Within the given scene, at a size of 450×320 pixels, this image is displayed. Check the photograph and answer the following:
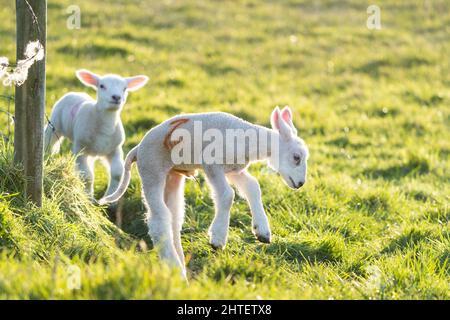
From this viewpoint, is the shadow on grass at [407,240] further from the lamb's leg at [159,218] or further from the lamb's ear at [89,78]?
the lamb's ear at [89,78]

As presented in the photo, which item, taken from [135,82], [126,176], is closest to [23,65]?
[126,176]

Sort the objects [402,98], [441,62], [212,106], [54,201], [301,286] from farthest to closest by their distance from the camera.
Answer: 1. [441,62]
2. [402,98]
3. [212,106]
4. [54,201]
5. [301,286]

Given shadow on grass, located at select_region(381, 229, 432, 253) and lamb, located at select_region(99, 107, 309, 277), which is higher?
lamb, located at select_region(99, 107, 309, 277)

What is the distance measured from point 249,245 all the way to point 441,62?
363 inches

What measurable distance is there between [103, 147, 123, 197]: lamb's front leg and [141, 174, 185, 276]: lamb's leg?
1758mm

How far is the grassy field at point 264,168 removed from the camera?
13.8ft

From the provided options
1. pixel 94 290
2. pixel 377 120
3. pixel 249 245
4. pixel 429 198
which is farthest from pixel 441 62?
pixel 94 290

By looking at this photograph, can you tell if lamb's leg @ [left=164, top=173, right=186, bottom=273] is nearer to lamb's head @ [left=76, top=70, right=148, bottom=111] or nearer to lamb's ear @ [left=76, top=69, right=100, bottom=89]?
lamb's head @ [left=76, top=70, right=148, bottom=111]

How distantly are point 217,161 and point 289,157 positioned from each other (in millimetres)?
449

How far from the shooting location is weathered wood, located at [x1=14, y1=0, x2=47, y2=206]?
4770mm

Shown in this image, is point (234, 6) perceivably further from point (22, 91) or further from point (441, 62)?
point (22, 91)

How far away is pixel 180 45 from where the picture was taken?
13.4 m

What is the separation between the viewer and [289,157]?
14.6 ft

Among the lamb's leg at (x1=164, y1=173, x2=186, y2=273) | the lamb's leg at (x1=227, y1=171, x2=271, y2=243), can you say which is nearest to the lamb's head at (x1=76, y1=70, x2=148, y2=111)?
the lamb's leg at (x1=164, y1=173, x2=186, y2=273)
